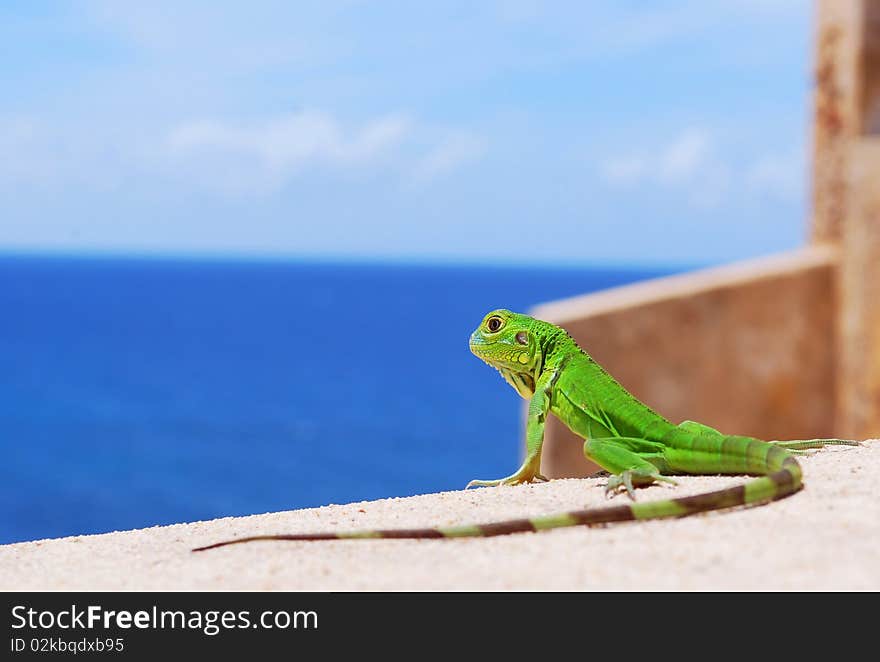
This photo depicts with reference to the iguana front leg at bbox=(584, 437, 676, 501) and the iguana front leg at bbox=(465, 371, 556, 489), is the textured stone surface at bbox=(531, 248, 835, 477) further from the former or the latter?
the iguana front leg at bbox=(584, 437, 676, 501)

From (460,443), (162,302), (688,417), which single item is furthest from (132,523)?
(162,302)

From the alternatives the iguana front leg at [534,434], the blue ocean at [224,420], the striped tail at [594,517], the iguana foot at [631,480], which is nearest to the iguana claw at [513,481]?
the iguana front leg at [534,434]

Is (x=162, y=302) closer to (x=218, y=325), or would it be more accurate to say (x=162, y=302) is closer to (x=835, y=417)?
(x=218, y=325)

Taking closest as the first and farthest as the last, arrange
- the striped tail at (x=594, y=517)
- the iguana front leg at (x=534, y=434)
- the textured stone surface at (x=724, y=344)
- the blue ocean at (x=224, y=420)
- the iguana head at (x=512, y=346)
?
the striped tail at (x=594, y=517)
the iguana front leg at (x=534, y=434)
the iguana head at (x=512, y=346)
the textured stone surface at (x=724, y=344)
the blue ocean at (x=224, y=420)

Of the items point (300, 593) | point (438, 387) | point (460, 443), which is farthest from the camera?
point (438, 387)

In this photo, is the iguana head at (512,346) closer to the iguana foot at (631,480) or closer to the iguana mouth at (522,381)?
the iguana mouth at (522,381)

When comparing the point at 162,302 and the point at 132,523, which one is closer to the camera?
the point at 132,523
